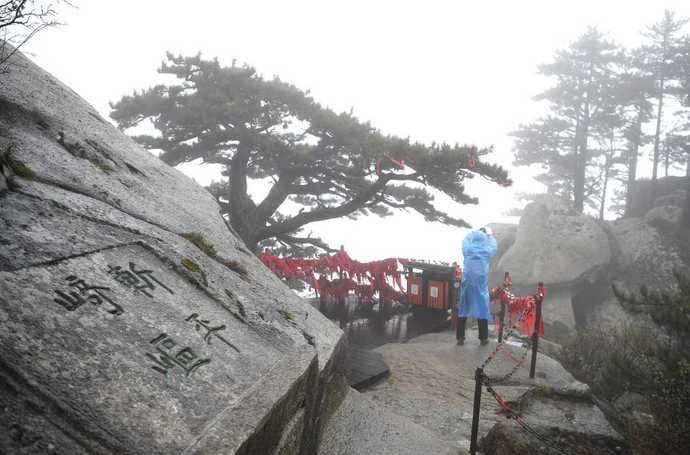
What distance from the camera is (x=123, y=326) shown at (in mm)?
1796

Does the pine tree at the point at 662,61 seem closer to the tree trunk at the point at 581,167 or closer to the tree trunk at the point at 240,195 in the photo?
the tree trunk at the point at 581,167

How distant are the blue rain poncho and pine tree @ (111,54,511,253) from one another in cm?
322

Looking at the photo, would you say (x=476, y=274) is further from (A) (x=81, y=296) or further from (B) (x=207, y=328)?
(A) (x=81, y=296)

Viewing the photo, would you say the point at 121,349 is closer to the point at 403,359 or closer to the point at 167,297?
the point at 167,297

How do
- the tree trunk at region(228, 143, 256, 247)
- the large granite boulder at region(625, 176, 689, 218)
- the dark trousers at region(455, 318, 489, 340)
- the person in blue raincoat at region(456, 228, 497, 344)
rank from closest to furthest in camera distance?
the person in blue raincoat at region(456, 228, 497, 344)
the dark trousers at region(455, 318, 489, 340)
the tree trunk at region(228, 143, 256, 247)
the large granite boulder at region(625, 176, 689, 218)

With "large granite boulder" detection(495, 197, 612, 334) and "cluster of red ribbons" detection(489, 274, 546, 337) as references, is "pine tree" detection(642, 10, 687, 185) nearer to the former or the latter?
"large granite boulder" detection(495, 197, 612, 334)

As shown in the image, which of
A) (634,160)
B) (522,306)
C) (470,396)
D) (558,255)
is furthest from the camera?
(634,160)

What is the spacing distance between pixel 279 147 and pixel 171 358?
9962 millimetres

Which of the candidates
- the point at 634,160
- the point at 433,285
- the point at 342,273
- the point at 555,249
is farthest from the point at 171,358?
the point at 634,160

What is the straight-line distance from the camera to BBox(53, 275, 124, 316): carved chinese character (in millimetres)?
1701

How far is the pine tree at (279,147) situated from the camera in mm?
10141

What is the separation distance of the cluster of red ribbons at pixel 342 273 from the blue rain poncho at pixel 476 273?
3445 mm

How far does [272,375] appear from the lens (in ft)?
6.97

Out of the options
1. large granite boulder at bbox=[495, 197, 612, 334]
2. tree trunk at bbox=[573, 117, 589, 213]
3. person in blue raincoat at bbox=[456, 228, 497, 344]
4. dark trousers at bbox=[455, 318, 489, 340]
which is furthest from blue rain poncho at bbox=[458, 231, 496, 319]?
tree trunk at bbox=[573, 117, 589, 213]
